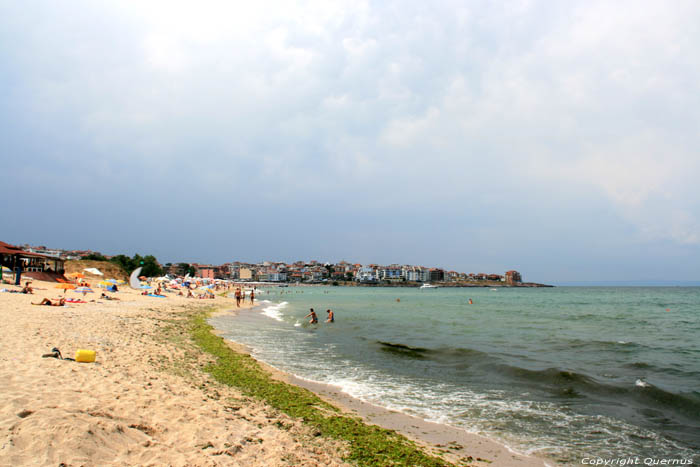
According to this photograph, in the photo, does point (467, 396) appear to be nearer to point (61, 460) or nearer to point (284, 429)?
point (284, 429)

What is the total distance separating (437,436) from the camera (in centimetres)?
716

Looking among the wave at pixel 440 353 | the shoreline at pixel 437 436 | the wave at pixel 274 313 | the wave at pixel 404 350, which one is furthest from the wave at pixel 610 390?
the wave at pixel 274 313

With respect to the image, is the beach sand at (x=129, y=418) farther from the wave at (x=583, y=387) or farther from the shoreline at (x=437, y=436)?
the wave at (x=583, y=387)

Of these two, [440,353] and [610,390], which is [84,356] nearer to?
[440,353]

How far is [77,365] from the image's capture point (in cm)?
859

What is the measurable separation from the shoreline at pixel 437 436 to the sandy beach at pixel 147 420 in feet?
0.08

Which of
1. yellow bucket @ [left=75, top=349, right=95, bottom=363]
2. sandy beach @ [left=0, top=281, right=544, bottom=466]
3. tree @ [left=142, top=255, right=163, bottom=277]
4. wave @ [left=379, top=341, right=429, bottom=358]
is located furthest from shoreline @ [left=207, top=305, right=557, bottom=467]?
tree @ [left=142, top=255, right=163, bottom=277]

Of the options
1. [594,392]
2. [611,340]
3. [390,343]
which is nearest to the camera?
[594,392]

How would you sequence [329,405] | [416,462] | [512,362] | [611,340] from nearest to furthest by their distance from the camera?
[416,462] → [329,405] → [512,362] → [611,340]

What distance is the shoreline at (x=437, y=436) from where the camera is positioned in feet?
20.7

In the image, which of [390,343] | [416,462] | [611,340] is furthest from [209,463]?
[611,340]

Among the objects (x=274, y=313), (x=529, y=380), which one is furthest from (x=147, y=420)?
(x=274, y=313)

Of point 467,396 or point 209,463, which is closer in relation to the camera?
point 209,463

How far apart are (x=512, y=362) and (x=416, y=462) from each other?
1022 centimetres
